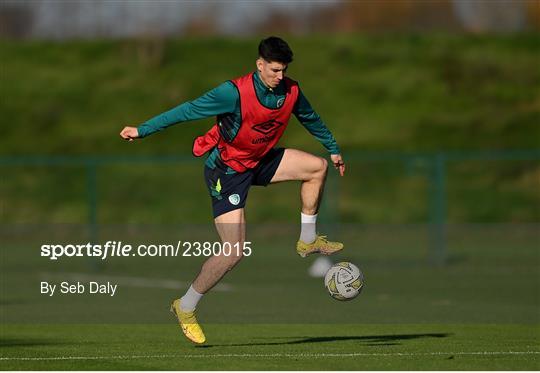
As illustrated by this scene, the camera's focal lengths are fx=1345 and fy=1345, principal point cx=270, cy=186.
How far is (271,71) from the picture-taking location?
11.6 meters

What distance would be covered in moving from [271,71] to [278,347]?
269 cm

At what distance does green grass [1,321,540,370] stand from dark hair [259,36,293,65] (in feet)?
8.44

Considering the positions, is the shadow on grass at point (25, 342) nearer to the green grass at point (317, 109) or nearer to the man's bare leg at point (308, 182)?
the man's bare leg at point (308, 182)

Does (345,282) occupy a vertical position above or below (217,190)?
below

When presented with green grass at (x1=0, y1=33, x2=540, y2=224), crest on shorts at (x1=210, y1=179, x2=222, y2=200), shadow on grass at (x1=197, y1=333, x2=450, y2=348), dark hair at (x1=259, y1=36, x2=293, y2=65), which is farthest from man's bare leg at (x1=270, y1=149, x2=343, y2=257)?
green grass at (x1=0, y1=33, x2=540, y2=224)

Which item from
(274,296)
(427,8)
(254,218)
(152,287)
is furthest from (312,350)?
(427,8)

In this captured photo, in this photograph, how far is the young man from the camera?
1173cm

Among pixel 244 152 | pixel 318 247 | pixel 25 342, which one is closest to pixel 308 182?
pixel 318 247

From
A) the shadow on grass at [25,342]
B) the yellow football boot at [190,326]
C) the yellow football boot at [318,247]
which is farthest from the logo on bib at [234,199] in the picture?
the shadow on grass at [25,342]

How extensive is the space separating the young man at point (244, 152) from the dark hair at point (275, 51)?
0.03 m

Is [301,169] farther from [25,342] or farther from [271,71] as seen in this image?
[25,342]

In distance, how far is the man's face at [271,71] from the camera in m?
11.5

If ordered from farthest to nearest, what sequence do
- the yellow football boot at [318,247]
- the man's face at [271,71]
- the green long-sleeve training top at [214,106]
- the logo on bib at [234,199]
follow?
the yellow football boot at [318,247]
the logo on bib at [234,199]
the green long-sleeve training top at [214,106]
the man's face at [271,71]

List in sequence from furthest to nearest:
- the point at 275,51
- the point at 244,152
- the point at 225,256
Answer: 1. the point at 244,152
2. the point at 225,256
3. the point at 275,51
